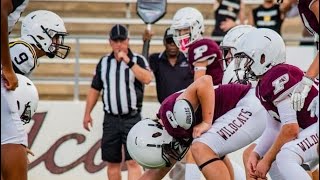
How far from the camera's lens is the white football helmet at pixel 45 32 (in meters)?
7.48

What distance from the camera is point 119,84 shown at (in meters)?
9.95

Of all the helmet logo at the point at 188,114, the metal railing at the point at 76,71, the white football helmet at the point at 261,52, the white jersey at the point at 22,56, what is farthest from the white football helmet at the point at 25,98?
the metal railing at the point at 76,71

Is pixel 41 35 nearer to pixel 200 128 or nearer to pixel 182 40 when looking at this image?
pixel 200 128

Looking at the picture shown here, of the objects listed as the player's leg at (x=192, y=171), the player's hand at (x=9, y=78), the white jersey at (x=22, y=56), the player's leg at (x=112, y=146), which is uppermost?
the player's hand at (x=9, y=78)

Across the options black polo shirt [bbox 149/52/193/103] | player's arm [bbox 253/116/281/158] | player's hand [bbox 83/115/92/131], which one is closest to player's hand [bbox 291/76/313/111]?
player's arm [bbox 253/116/281/158]

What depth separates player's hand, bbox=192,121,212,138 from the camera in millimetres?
6906

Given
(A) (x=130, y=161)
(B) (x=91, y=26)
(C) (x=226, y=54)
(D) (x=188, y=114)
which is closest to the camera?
(D) (x=188, y=114)

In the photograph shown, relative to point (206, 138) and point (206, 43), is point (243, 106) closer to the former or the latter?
point (206, 138)

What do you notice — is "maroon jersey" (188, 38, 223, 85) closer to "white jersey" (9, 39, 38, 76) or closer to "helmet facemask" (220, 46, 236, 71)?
"helmet facemask" (220, 46, 236, 71)

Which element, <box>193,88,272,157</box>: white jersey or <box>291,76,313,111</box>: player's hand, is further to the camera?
<box>193,88,272,157</box>: white jersey

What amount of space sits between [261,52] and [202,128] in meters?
0.62

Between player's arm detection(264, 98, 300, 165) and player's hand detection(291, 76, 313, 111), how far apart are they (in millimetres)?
449

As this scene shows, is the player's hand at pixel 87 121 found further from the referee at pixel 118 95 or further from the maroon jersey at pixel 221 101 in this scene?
Result: the maroon jersey at pixel 221 101

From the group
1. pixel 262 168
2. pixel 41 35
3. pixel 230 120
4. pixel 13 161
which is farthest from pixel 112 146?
pixel 13 161
